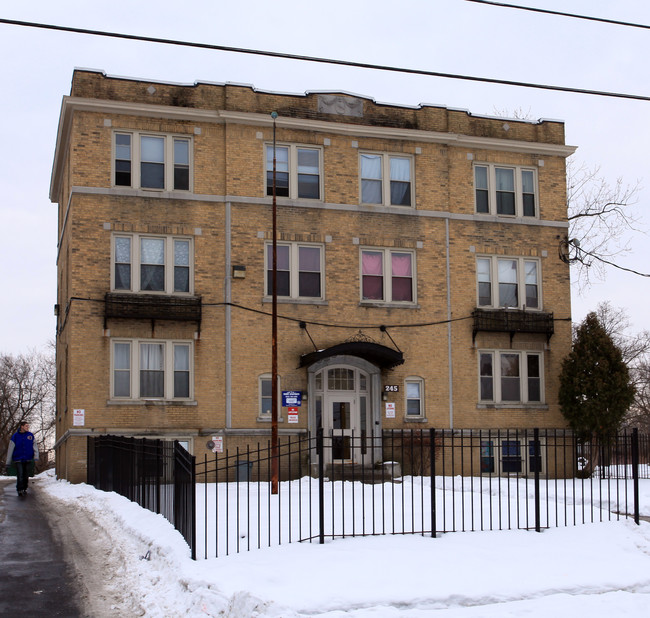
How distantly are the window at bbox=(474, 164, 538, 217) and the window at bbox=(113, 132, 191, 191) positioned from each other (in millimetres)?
A: 9187

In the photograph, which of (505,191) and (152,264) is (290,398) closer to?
(152,264)

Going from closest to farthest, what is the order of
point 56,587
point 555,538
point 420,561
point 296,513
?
point 56,587 < point 420,561 < point 555,538 < point 296,513

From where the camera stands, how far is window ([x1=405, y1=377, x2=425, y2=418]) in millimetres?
26109

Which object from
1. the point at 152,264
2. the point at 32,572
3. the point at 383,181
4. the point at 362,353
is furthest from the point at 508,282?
the point at 32,572

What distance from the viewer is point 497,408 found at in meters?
27.0

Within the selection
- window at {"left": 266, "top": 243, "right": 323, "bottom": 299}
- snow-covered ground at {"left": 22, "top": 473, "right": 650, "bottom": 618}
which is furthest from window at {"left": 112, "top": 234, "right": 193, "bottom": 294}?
snow-covered ground at {"left": 22, "top": 473, "right": 650, "bottom": 618}

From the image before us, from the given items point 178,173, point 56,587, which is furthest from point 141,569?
point 178,173

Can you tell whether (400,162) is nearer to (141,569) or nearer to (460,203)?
(460,203)

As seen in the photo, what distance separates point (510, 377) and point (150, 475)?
14777mm

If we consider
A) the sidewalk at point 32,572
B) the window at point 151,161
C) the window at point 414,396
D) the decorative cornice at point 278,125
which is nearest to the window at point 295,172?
the decorative cornice at point 278,125

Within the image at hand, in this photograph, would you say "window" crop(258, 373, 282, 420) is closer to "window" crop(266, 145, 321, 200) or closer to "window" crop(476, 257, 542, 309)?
"window" crop(266, 145, 321, 200)

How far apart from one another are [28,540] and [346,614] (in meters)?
6.75

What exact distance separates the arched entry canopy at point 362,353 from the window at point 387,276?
6.23ft

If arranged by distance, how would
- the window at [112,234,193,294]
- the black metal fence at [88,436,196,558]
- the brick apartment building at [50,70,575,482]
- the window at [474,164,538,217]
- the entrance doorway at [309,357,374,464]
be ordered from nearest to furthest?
the black metal fence at [88,436,196,558] < the brick apartment building at [50,70,575,482] < the window at [112,234,193,294] < the entrance doorway at [309,357,374,464] < the window at [474,164,538,217]
